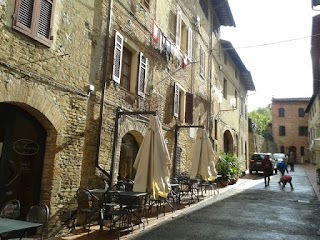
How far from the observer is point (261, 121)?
196ft

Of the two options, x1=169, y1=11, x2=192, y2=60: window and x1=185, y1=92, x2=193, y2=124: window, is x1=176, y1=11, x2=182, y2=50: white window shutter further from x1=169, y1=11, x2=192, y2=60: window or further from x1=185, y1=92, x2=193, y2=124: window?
x1=185, y1=92, x2=193, y2=124: window

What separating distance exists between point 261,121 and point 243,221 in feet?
181

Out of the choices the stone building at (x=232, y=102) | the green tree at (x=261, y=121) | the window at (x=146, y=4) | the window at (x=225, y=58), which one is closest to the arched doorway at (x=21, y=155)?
the window at (x=146, y=4)

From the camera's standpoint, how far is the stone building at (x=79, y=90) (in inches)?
222

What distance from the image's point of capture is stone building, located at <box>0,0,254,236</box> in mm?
5637

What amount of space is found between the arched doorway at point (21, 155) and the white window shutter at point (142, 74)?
4.27 m

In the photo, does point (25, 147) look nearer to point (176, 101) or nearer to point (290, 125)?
point (176, 101)

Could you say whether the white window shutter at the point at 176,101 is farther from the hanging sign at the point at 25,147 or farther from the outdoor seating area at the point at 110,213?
the hanging sign at the point at 25,147

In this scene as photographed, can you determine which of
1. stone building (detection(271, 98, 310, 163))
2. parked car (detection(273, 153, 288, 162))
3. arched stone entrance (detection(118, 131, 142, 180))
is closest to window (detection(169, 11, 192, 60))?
arched stone entrance (detection(118, 131, 142, 180))

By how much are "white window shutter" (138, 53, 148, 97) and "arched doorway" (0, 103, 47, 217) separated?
4.27m

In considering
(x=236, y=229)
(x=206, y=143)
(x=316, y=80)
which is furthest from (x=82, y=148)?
(x=316, y=80)

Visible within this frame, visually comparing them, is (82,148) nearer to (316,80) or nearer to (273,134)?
(316,80)

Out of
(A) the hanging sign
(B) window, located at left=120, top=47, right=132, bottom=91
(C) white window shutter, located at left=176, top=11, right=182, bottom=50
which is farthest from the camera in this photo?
(C) white window shutter, located at left=176, top=11, right=182, bottom=50

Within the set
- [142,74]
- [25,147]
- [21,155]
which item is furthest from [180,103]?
[21,155]
